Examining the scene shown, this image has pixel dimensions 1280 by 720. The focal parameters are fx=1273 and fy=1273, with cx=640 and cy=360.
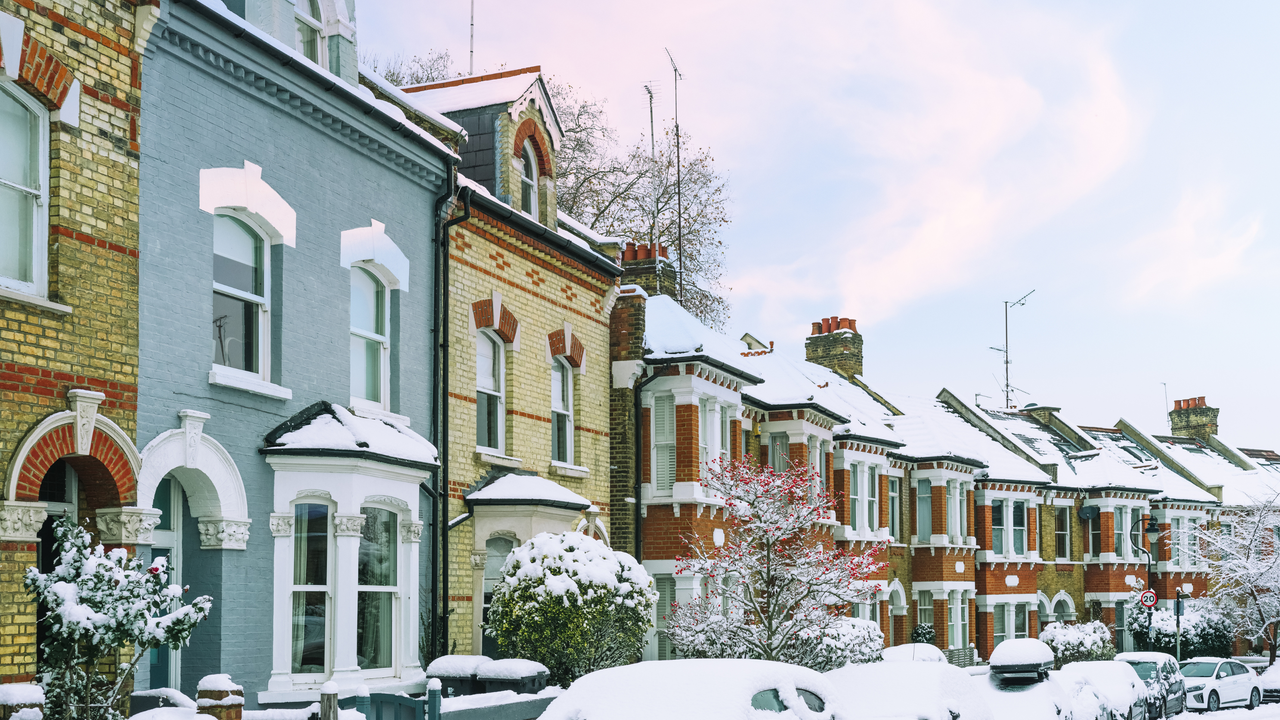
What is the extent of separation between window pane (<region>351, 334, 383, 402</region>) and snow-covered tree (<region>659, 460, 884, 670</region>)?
6827 millimetres

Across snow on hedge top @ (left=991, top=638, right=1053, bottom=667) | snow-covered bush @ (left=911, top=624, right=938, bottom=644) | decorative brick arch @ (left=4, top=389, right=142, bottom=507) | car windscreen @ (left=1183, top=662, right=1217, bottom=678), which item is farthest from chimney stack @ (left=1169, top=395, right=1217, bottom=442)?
decorative brick arch @ (left=4, top=389, right=142, bottom=507)

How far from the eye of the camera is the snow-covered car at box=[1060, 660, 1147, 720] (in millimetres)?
19422

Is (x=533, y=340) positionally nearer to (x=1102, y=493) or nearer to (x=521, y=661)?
(x=521, y=661)

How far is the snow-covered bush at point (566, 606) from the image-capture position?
16359 mm

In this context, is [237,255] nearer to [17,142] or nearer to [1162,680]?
[17,142]

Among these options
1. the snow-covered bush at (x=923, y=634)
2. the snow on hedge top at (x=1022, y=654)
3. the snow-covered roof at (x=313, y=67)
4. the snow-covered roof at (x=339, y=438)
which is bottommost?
the snow-covered bush at (x=923, y=634)

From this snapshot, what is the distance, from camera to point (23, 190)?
35.8ft

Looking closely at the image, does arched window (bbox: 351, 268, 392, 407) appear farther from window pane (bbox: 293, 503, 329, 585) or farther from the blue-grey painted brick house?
window pane (bbox: 293, 503, 329, 585)

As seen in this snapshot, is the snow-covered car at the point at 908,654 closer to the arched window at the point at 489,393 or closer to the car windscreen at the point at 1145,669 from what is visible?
the car windscreen at the point at 1145,669

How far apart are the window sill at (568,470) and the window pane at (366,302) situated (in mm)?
A: 4913

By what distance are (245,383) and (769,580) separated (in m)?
9.70

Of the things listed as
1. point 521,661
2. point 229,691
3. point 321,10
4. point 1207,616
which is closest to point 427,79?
point 321,10

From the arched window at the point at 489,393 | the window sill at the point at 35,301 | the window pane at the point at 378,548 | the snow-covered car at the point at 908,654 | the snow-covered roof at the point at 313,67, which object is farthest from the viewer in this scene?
the snow-covered car at the point at 908,654

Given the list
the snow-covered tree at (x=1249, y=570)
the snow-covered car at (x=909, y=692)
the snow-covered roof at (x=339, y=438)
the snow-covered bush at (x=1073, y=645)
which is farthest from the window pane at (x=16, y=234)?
the snow-covered tree at (x=1249, y=570)
